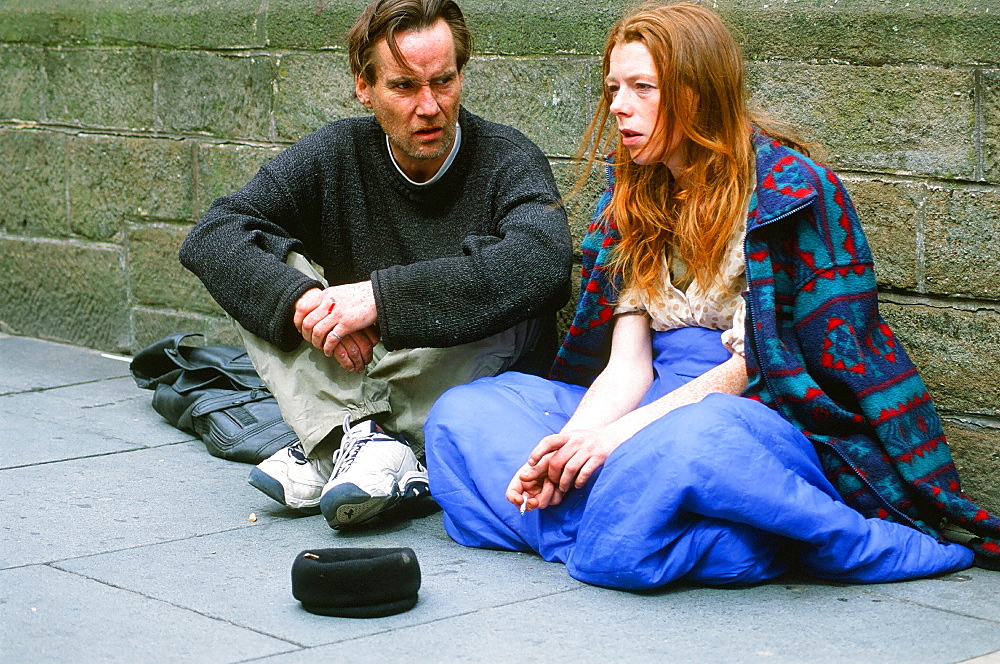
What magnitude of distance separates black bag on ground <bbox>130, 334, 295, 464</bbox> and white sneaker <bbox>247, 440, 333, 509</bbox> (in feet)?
1.76

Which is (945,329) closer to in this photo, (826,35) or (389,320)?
(826,35)

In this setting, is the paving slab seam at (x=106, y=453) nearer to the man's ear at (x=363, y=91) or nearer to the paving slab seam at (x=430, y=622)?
the man's ear at (x=363, y=91)

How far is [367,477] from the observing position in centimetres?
338

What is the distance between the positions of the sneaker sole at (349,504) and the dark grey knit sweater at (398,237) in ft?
1.49

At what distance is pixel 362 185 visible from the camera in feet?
13.2

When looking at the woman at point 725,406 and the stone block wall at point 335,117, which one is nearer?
the woman at point 725,406

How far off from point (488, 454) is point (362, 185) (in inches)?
43.3

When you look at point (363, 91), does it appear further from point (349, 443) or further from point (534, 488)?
point (534, 488)

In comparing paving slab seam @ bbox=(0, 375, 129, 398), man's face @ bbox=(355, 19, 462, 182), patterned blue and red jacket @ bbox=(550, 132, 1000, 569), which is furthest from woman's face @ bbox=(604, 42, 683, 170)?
paving slab seam @ bbox=(0, 375, 129, 398)

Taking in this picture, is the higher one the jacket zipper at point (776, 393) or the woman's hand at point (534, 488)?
the jacket zipper at point (776, 393)

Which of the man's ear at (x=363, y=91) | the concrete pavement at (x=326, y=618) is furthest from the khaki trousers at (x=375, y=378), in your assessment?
the man's ear at (x=363, y=91)

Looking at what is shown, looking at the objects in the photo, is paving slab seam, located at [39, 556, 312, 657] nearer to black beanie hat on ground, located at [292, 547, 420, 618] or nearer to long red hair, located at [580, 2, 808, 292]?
black beanie hat on ground, located at [292, 547, 420, 618]

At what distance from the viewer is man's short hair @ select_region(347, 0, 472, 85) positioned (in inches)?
147

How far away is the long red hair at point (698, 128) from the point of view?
3.07 meters
